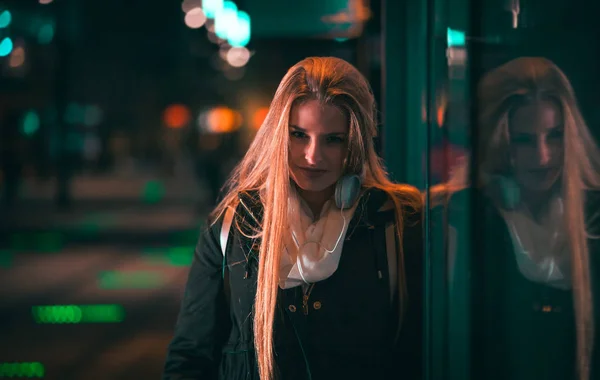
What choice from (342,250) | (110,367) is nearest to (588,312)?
(342,250)

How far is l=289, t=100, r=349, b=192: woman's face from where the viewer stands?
1.53 metres

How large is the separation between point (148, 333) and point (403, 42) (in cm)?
309

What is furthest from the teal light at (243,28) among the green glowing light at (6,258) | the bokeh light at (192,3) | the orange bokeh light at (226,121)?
the orange bokeh light at (226,121)

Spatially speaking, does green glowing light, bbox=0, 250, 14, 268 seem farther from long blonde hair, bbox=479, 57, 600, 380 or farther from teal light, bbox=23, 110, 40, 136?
teal light, bbox=23, 110, 40, 136

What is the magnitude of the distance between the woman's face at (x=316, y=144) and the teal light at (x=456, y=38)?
0.30 meters

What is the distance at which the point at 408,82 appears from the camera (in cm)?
212

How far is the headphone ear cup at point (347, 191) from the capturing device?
157cm

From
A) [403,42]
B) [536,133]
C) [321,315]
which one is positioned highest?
[403,42]

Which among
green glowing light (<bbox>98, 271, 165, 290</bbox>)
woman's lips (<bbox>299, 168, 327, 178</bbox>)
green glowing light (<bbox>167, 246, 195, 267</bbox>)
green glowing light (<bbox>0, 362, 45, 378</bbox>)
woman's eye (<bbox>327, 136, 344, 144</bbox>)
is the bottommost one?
green glowing light (<bbox>0, 362, 45, 378</bbox>)

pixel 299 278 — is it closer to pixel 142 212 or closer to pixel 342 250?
pixel 342 250

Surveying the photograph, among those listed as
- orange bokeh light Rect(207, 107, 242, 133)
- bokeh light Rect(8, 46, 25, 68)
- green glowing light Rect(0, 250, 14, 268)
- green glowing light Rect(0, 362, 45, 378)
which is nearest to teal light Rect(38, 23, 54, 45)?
bokeh light Rect(8, 46, 25, 68)

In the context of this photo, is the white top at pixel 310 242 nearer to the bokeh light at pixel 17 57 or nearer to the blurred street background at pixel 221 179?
the blurred street background at pixel 221 179

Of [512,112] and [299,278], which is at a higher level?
[512,112]

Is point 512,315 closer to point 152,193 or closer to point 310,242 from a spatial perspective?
point 310,242
